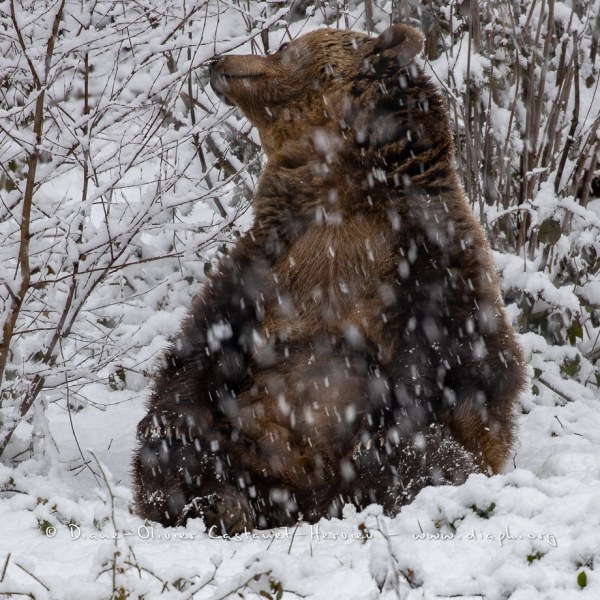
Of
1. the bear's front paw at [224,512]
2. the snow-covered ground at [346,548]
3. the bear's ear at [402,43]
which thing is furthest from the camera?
the bear's ear at [402,43]

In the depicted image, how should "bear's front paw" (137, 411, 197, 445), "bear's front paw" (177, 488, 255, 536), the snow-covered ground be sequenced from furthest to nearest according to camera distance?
"bear's front paw" (137, 411, 197, 445) → "bear's front paw" (177, 488, 255, 536) → the snow-covered ground

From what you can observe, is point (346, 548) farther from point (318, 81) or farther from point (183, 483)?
point (318, 81)

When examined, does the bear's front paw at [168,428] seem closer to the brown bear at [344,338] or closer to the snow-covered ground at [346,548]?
the brown bear at [344,338]

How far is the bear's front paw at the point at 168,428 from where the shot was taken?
3621mm

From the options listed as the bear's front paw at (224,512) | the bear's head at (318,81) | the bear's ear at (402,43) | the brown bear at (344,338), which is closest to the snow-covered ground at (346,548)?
the bear's front paw at (224,512)

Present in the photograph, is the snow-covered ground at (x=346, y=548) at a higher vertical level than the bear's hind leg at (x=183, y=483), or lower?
higher

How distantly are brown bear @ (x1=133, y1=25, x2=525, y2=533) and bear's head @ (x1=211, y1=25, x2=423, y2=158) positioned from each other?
11mm

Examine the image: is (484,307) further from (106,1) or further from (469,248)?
(106,1)

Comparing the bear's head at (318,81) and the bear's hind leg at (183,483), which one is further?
the bear's head at (318,81)

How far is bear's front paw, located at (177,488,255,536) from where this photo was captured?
336cm

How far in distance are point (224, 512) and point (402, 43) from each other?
2.12 meters

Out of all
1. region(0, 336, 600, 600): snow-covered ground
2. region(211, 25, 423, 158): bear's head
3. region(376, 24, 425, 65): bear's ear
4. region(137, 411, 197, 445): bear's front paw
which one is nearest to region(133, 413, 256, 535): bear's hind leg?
region(137, 411, 197, 445): bear's front paw

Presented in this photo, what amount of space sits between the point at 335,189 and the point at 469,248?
63 cm

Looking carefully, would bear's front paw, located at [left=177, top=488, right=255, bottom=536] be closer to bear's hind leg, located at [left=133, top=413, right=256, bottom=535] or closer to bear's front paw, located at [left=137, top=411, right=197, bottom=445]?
bear's hind leg, located at [left=133, top=413, right=256, bottom=535]
